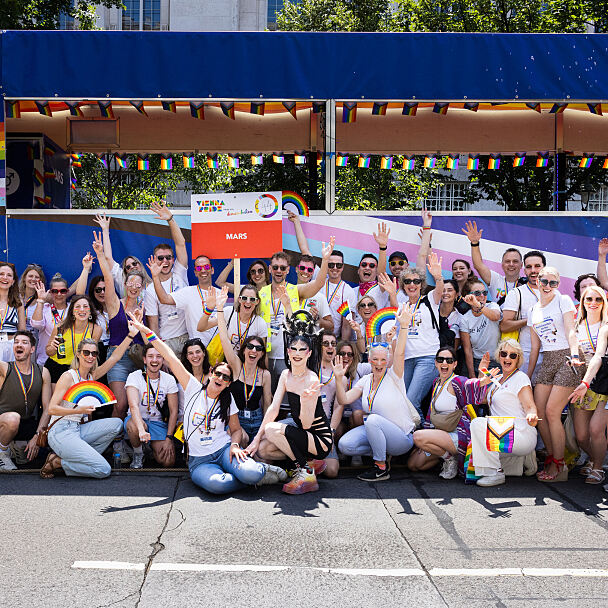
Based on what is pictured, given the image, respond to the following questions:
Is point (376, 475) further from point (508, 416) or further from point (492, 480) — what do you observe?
point (508, 416)

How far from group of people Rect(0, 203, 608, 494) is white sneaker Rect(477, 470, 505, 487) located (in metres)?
0.02

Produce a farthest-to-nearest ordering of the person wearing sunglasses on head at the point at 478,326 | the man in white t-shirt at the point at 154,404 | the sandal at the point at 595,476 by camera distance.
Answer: the person wearing sunglasses on head at the point at 478,326
the man in white t-shirt at the point at 154,404
the sandal at the point at 595,476

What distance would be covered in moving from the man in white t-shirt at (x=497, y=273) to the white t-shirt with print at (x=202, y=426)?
3518 mm

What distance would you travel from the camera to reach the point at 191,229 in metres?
8.12

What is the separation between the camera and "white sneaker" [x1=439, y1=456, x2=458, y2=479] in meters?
6.66

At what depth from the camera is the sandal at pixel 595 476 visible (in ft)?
21.3

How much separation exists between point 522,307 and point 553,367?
31.3 inches

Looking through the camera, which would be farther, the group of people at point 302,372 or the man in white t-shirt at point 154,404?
the man in white t-shirt at point 154,404

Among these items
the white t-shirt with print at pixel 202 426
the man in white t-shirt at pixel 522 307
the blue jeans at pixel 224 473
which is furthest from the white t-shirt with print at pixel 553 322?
the white t-shirt with print at pixel 202 426

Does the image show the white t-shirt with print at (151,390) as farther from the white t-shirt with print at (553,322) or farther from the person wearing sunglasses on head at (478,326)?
the white t-shirt with print at (553,322)

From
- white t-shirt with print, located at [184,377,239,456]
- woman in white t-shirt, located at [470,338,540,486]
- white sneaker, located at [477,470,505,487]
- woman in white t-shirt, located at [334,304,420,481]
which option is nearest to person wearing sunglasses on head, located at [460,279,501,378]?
woman in white t-shirt, located at [470,338,540,486]

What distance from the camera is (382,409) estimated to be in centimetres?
673

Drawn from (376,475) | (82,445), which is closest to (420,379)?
(376,475)

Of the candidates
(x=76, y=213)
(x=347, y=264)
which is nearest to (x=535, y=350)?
(x=347, y=264)
